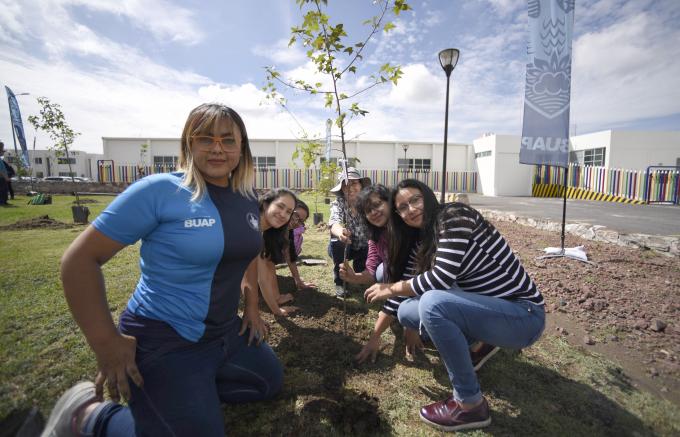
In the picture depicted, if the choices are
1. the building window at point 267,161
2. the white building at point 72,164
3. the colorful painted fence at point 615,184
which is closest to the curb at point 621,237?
the colorful painted fence at point 615,184

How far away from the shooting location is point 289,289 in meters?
4.05

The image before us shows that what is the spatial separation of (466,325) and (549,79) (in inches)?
199

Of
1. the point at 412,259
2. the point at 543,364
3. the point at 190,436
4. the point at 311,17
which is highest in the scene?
the point at 311,17

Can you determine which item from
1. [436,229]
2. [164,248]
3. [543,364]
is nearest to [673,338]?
[543,364]

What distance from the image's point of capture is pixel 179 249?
4.93 feet

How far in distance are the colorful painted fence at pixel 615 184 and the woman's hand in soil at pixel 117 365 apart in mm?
20100

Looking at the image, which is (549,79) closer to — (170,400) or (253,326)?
(253,326)

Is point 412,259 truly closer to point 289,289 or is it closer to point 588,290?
point 289,289

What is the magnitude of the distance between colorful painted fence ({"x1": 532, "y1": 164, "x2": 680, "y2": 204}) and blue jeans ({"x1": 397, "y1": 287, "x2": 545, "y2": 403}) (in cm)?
1834

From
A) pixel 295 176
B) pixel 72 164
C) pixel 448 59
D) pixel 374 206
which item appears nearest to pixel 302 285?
pixel 374 206

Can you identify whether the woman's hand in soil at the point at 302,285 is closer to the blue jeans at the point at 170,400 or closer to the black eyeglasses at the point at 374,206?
the black eyeglasses at the point at 374,206

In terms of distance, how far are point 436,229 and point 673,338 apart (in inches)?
106

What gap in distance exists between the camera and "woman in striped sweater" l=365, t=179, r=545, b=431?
1.88 meters

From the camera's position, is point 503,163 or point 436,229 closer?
point 436,229
